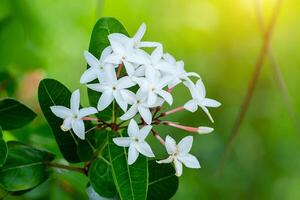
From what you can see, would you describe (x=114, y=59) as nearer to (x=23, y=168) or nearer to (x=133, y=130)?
(x=133, y=130)

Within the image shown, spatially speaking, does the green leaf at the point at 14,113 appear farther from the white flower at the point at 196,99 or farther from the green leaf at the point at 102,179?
the white flower at the point at 196,99

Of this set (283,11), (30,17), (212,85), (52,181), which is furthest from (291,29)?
(52,181)

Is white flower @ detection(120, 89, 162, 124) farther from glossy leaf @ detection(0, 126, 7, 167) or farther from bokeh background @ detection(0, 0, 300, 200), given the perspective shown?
bokeh background @ detection(0, 0, 300, 200)

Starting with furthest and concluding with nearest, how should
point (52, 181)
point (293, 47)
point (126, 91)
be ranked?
point (293, 47), point (52, 181), point (126, 91)

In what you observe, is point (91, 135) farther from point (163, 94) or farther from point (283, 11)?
point (283, 11)

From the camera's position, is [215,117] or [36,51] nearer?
[36,51]

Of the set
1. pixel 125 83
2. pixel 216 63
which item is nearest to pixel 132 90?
pixel 125 83

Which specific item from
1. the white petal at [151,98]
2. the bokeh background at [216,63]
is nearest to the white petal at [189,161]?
the white petal at [151,98]

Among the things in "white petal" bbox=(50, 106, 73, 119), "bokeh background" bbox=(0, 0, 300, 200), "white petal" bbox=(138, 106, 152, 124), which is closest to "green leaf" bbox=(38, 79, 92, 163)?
"white petal" bbox=(50, 106, 73, 119)
